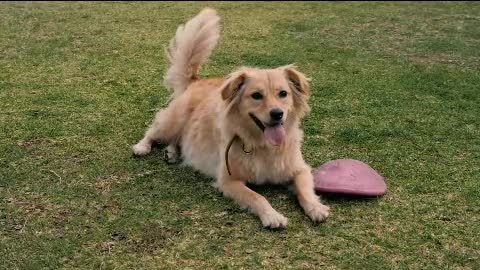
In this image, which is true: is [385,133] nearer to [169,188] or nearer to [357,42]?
[169,188]

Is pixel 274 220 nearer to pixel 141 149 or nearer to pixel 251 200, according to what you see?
pixel 251 200

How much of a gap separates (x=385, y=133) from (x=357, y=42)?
9.52ft

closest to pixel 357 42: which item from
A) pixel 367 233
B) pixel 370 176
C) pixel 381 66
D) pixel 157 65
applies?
pixel 381 66

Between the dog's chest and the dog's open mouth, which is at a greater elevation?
the dog's open mouth

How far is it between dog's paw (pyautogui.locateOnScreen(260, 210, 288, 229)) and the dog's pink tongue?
0.49m

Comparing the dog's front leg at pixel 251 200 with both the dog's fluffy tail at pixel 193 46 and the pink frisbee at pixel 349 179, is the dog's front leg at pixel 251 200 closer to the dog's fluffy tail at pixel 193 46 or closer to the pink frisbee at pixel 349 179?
the pink frisbee at pixel 349 179

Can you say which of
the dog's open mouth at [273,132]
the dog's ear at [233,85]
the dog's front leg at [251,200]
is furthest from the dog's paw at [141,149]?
the dog's open mouth at [273,132]

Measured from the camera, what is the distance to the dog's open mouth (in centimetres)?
359

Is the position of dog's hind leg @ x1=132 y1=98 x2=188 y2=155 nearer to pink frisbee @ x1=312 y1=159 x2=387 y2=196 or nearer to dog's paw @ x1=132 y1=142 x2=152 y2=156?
dog's paw @ x1=132 y1=142 x2=152 y2=156

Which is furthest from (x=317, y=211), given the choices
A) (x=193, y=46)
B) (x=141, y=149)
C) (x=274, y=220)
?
(x=193, y=46)

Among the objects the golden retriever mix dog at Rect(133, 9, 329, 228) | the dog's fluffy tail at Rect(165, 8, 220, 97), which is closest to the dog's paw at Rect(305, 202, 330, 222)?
the golden retriever mix dog at Rect(133, 9, 329, 228)

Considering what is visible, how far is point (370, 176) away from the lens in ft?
12.2

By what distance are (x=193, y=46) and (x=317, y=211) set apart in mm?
1898

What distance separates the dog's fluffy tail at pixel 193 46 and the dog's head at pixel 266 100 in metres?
1.03
